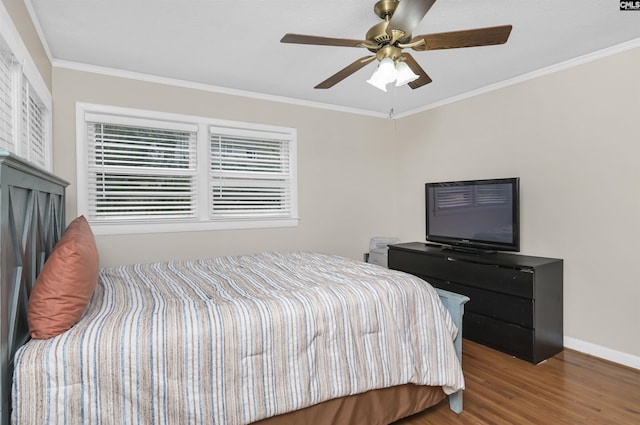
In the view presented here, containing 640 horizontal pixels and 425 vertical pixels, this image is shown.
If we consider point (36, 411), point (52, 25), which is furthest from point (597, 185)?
point (52, 25)

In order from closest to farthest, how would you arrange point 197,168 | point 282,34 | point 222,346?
point 222,346 < point 282,34 < point 197,168

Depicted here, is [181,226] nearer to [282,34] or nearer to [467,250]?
[282,34]

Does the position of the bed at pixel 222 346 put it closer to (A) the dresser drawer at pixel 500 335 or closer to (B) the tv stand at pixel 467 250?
(A) the dresser drawer at pixel 500 335

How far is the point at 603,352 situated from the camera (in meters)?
2.82

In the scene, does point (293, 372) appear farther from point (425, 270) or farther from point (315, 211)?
point (315, 211)

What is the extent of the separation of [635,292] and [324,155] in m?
3.19

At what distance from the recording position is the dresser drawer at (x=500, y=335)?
9.17 feet

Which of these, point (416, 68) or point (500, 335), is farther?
point (500, 335)

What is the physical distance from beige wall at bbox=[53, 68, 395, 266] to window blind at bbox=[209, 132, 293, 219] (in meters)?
0.20

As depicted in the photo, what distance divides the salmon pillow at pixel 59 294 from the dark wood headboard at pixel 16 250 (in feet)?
0.19

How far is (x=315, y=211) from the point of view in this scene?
4273 millimetres

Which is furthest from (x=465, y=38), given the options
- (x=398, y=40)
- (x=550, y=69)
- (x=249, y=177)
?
(x=249, y=177)

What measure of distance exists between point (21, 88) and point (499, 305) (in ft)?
12.2

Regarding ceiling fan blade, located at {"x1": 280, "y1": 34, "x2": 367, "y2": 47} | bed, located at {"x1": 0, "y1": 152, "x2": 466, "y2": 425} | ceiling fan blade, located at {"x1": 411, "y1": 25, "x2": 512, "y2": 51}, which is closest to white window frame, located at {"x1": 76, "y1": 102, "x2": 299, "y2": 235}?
bed, located at {"x1": 0, "y1": 152, "x2": 466, "y2": 425}
